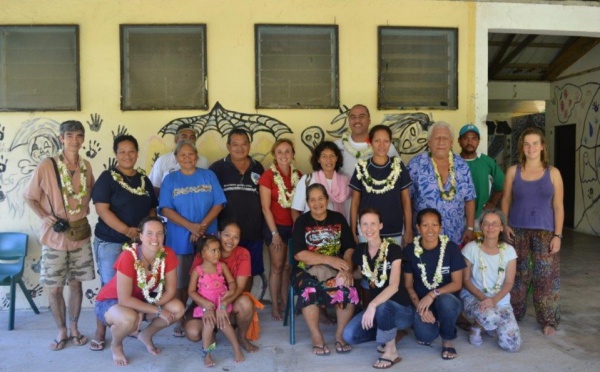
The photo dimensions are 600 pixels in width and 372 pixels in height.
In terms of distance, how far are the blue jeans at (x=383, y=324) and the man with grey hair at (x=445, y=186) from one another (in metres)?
0.84

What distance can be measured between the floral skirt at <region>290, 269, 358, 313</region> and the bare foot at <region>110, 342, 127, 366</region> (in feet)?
Result: 4.11

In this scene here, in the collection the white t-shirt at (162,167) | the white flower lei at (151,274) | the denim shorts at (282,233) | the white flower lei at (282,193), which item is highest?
the white t-shirt at (162,167)

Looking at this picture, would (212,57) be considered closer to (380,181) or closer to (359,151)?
(359,151)

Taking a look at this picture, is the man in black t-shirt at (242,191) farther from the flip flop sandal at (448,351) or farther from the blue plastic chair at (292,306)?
the flip flop sandal at (448,351)

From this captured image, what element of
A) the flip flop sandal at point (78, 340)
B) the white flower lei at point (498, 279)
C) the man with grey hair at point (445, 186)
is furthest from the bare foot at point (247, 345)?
the white flower lei at point (498, 279)

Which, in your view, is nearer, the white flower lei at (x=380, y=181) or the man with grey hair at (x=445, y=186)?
the white flower lei at (x=380, y=181)

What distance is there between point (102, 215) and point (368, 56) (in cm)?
293

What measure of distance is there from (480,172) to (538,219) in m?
0.65

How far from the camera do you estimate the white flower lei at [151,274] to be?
3.51 metres

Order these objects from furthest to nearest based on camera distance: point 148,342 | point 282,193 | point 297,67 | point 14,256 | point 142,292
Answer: point 297,67 → point 14,256 → point 282,193 → point 148,342 → point 142,292

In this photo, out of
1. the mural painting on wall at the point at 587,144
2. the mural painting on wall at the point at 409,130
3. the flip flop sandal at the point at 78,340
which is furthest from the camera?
the mural painting on wall at the point at 587,144

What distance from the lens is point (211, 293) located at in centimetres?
362

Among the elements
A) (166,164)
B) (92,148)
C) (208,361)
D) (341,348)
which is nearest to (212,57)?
(166,164)

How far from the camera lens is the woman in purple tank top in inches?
156
